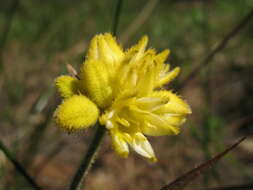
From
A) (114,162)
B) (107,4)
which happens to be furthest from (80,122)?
(107,4)

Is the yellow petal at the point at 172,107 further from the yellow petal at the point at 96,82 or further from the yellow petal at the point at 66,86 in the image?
the yellow petal at the point at 66,86

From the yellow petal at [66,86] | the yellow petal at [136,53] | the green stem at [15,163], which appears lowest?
the green stem at [15,163]

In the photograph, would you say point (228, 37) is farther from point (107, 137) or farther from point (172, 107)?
point (107, 137)

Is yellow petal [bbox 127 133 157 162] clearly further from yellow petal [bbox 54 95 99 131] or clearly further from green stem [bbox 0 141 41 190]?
green stem [bbox 0 141 41 190]

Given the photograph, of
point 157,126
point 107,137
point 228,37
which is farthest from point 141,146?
point 107,137

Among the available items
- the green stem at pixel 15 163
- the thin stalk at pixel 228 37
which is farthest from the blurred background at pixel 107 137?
the green stem at pixel 15 163

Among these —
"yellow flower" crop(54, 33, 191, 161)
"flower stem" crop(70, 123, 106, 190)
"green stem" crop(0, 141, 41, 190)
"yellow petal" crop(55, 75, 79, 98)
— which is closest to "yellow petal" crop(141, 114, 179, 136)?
"yellow flower" crop(54, 33, 191, 161)

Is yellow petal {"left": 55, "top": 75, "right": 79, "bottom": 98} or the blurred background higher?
yellow petal {"left": 55, "top": 75, "right": 79, "bottom": 98}
